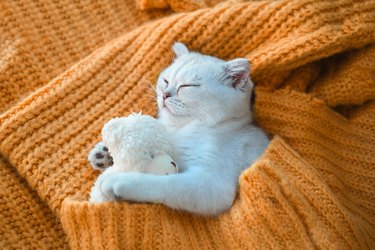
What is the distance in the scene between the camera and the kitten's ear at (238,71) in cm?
93

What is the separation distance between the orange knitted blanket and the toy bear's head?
0.27ft

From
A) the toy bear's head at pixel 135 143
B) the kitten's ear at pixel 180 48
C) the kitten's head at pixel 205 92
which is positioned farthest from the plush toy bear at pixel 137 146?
the kitten's ear at pixel 180 48

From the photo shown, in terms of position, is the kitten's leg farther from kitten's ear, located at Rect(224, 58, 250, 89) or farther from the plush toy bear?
kitten's ear, located at Rect(224, 58, 250, 89)

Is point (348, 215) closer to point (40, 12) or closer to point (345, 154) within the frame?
point (345, 154)

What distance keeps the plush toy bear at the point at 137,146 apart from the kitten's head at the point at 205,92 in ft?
0.42

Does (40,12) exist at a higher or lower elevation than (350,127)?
higher

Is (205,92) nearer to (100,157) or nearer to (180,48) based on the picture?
(180,48)

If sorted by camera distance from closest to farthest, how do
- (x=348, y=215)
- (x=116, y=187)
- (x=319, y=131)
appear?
(x=116, y=187)
(x=348, y=215)
(x=319, y=131)

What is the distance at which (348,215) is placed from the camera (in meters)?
0.90

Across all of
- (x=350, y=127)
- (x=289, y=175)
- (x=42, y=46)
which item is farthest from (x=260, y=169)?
(x=42, y=46)

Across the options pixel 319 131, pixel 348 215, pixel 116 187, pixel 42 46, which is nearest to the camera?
pixel 116 187

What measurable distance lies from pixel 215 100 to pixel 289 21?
239 millimetres

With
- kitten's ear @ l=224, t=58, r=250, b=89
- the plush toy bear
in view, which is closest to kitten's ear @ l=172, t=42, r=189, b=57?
kitten's ear @ l=224, t=58, r=250, b=89

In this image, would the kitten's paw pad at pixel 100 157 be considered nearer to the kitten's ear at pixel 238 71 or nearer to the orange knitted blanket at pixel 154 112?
the orange knitted blanket at pixel 154 112
